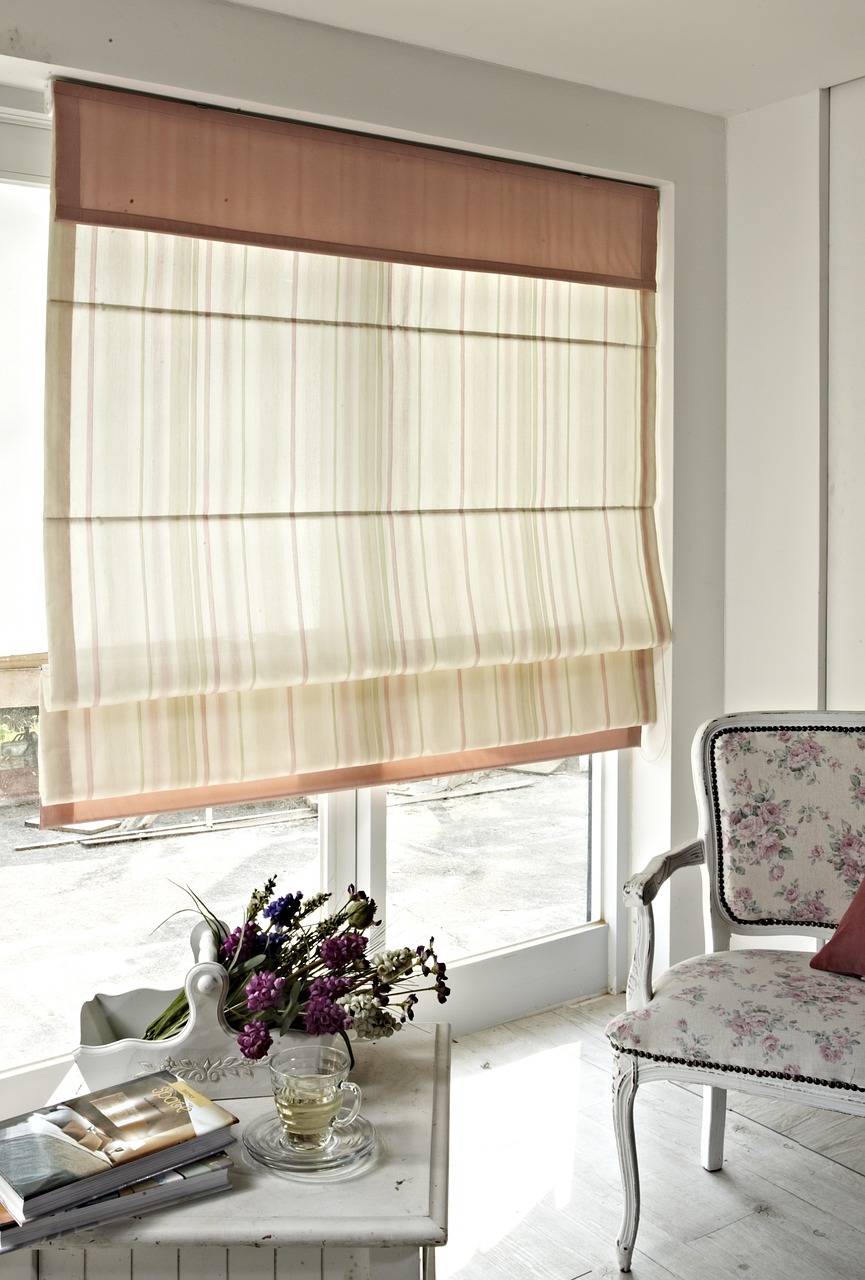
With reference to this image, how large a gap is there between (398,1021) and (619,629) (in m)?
1.55

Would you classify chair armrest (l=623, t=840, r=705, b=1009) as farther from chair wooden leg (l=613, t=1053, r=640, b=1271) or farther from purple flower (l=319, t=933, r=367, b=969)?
purple flower (l=319, t=933, r=367, b=969)

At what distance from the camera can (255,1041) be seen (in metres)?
1.54

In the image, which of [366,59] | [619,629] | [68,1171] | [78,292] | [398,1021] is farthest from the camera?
[619,629]

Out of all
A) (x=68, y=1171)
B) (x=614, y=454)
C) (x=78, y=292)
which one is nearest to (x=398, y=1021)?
(x=68, y=1171)

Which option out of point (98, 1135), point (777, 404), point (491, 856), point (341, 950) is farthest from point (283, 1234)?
point (777, 404)

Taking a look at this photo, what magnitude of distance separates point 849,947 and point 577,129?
2.03 m

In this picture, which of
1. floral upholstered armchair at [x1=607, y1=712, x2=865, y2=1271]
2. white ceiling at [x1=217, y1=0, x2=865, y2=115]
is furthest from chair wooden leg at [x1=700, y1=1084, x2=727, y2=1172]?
white ceiling at [x1=217, y1=0, x2=865, y2=115]

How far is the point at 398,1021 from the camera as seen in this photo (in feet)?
5.72

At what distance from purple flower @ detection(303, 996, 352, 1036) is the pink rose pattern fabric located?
1149 mm

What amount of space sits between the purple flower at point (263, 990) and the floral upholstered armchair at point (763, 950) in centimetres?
74

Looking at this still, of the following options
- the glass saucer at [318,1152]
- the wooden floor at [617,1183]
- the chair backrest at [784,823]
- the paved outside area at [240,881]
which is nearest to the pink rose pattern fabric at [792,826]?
the chair backrest at [784,823]

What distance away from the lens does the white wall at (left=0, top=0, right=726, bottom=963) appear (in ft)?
7.49

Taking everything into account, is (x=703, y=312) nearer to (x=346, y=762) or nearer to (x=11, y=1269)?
(x=346, y=762)

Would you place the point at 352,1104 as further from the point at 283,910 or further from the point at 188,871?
the point at 188,871
